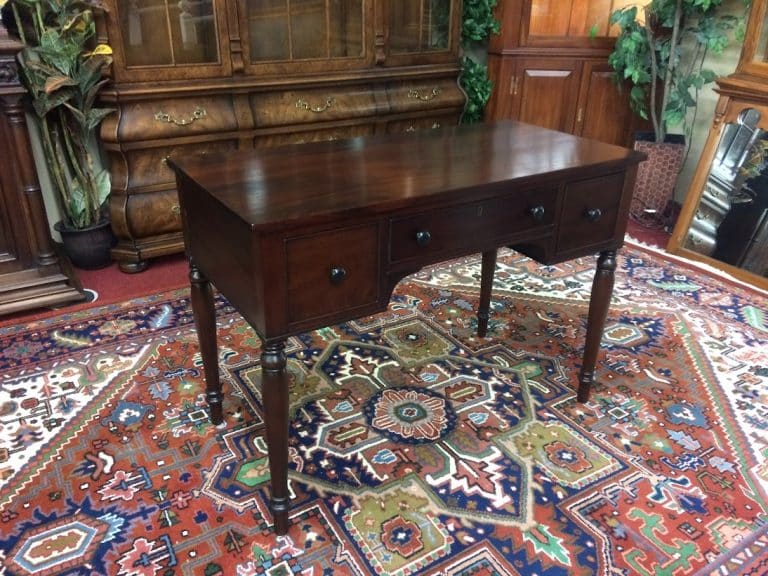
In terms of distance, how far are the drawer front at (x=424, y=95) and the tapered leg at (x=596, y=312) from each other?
1.82 meters

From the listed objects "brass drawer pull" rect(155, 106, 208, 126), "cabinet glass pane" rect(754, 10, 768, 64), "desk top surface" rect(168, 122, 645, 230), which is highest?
"cabinet glass pane" rect(754, 10, 768, 64)

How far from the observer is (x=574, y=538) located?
1515 mm

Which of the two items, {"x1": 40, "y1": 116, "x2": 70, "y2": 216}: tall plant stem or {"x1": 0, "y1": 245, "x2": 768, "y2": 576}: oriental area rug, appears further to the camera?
{"x1": 40, "y1": 116, "x2": 70, "y2": 216}: tall plant stem

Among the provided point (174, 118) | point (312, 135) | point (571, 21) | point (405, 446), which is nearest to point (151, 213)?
point (174, 118)

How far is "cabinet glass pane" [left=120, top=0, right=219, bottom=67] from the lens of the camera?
8.82 feet

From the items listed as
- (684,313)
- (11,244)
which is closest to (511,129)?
(684,313)

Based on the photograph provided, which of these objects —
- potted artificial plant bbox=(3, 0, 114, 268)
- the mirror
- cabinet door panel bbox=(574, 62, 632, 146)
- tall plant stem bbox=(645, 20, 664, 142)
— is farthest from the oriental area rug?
cabinet door panel bbox=(574, 62, 632, 146)

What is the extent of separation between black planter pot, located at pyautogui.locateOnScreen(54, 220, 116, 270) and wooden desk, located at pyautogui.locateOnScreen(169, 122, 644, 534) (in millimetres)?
1437

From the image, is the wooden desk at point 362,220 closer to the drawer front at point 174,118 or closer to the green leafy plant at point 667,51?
the drawer front at point 174,118

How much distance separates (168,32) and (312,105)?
73 centimetres

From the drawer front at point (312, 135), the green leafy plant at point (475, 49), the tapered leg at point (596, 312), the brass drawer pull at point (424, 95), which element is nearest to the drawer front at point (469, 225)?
the tapered leg at point (596, 312)

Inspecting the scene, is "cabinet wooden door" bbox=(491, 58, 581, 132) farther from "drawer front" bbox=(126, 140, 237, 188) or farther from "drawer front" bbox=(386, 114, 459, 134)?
"drawer front" bbox=(126, 140, 237, 188)

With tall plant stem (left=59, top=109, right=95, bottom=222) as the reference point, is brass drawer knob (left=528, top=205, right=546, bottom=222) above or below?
above

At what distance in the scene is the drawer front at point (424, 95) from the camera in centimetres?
338
